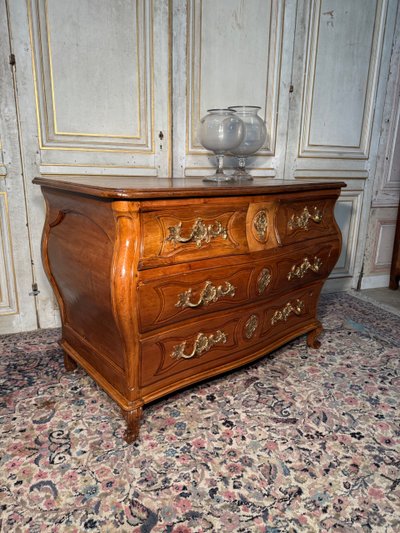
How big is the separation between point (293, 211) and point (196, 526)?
131 cm

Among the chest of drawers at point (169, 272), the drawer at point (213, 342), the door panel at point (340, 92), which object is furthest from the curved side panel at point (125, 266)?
the door panel at point (340, 92)

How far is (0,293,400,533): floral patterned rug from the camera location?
46.0 inches

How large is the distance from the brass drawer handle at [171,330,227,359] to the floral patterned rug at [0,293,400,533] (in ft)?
0.86

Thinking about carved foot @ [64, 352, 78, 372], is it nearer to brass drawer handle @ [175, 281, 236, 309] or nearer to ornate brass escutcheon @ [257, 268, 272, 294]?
brass drawer handle @ [175, 281, 236, 309]

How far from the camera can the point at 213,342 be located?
1.64 m

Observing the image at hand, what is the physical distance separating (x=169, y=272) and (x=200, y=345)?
1.28ft

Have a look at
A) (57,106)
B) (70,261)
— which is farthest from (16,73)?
(70,261)

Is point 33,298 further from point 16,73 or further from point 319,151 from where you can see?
point 319,151

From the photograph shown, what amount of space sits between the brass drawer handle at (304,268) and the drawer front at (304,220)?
0.41 ft

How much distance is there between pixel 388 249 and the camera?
3.34m

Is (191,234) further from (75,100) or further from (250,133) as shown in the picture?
(75,100)

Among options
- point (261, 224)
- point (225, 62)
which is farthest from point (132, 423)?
point (225, 62)

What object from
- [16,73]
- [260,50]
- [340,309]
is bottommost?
[340,309]

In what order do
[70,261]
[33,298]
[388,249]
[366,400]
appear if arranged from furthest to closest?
[388,249] < [33,298] < [366,400] < [70,261]
